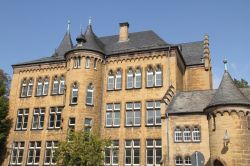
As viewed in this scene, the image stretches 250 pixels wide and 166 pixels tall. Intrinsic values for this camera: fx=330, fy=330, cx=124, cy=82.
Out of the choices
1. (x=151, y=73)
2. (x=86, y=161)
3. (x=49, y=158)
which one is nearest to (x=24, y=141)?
(x=49, y=158)

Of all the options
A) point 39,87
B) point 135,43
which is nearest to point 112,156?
point 39,87

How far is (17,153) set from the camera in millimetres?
35250

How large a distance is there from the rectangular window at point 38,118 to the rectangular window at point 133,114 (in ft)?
31.8

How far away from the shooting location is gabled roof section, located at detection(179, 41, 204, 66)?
37.9 metres

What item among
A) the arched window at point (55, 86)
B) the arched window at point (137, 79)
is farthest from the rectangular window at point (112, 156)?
the arched window at point (55, 86)

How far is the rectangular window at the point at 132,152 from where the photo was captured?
1209 inches

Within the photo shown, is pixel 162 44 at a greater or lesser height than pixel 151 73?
greater

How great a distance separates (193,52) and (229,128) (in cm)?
1611

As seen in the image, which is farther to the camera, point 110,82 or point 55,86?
point 55,86

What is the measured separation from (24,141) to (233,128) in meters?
21.7

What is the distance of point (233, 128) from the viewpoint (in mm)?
25500

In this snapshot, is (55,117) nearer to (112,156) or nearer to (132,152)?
(112,156)

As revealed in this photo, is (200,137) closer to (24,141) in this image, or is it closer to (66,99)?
(66,99)

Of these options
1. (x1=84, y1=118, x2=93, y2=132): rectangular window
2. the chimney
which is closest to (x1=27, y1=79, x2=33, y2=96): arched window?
(x1=84, y1=118, x2=93, y2=132): rectangular window
